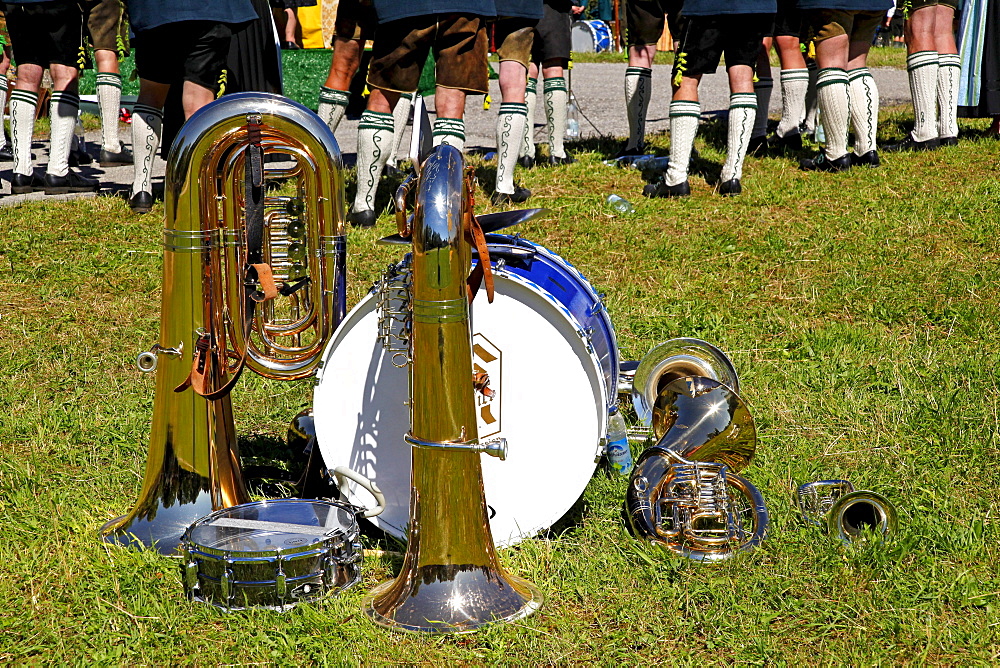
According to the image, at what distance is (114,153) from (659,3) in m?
4.68

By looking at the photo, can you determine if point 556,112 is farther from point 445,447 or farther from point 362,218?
point 445,447

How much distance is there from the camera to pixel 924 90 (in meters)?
7.30

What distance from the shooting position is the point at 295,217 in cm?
295

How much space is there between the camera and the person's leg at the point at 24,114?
667 cm

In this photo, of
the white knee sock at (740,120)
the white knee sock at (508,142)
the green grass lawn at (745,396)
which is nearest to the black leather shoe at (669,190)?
the green grass lawn at (745,396)

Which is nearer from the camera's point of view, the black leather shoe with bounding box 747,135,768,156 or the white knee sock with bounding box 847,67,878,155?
the white knee sock with bounding box 847,67,878,155

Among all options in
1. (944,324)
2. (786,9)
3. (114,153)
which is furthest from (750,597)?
(114,153)

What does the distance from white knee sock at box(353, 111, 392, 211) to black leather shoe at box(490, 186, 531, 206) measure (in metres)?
0.87

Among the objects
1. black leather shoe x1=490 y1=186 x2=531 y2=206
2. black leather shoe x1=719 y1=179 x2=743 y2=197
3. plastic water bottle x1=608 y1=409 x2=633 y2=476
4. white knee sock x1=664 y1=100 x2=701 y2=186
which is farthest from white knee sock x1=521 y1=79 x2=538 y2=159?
plastic water bottle x1=608 y1=409 x2=633 y2=476

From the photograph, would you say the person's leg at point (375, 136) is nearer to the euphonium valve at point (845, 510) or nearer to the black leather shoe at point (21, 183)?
the black leather shoe at point (21, 183)

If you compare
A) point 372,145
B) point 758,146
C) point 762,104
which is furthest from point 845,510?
point 762,104

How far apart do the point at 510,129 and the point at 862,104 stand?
2408 millimetres

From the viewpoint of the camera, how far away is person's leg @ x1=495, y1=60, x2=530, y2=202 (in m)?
6.43

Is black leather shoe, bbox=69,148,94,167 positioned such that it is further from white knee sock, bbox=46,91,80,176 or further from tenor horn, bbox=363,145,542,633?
tenor horn, bbox=363,145,542,633
